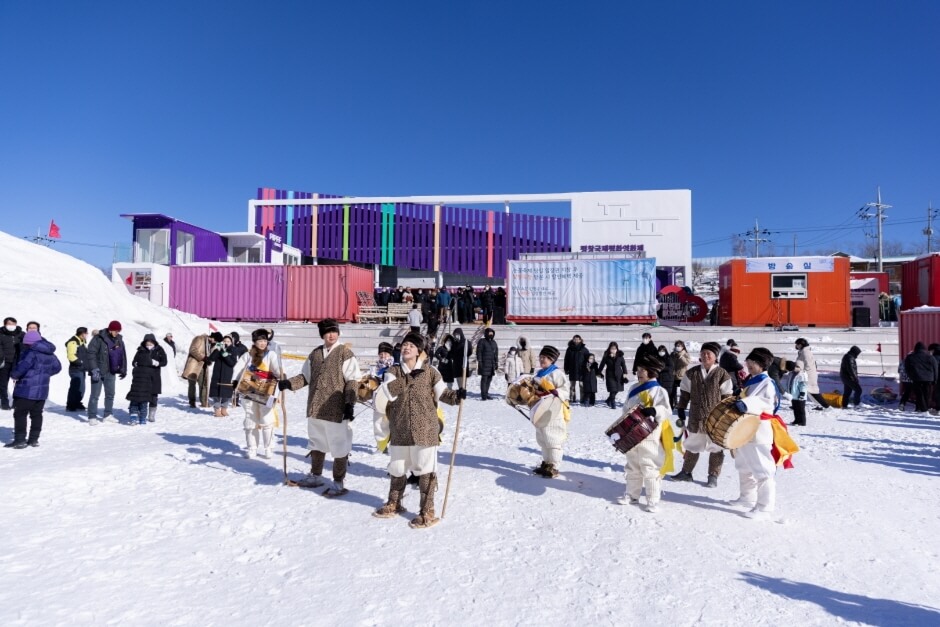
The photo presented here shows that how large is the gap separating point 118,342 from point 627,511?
810 cm

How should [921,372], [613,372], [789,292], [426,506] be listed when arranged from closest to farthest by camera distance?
[426,506], [921,372], [613,372], [789,292]

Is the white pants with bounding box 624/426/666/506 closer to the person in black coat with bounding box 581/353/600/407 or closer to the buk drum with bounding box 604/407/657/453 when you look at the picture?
the buk drum with bounding box 604/407/657/453

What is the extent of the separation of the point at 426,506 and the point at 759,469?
9.62ft

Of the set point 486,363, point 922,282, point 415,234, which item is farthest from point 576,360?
point 415,234

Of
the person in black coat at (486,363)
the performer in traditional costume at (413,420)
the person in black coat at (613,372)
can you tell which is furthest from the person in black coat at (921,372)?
the performer in traditional costume at (413,420)

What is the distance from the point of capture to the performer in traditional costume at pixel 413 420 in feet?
15.9

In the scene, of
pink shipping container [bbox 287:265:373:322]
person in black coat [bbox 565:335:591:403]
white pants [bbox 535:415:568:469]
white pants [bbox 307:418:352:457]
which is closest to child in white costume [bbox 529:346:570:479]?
white pants [bbox 535:415:568:469]

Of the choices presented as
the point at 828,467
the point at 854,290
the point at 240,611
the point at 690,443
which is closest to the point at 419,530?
the point at 240,611

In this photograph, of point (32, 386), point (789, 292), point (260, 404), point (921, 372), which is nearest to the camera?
point (260, 404)

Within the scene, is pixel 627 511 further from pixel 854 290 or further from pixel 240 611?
pixel 854 290

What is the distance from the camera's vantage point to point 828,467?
708cm

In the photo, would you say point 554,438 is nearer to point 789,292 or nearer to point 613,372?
point 613,372

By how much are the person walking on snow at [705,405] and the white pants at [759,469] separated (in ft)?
1.94

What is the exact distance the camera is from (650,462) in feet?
17.3
